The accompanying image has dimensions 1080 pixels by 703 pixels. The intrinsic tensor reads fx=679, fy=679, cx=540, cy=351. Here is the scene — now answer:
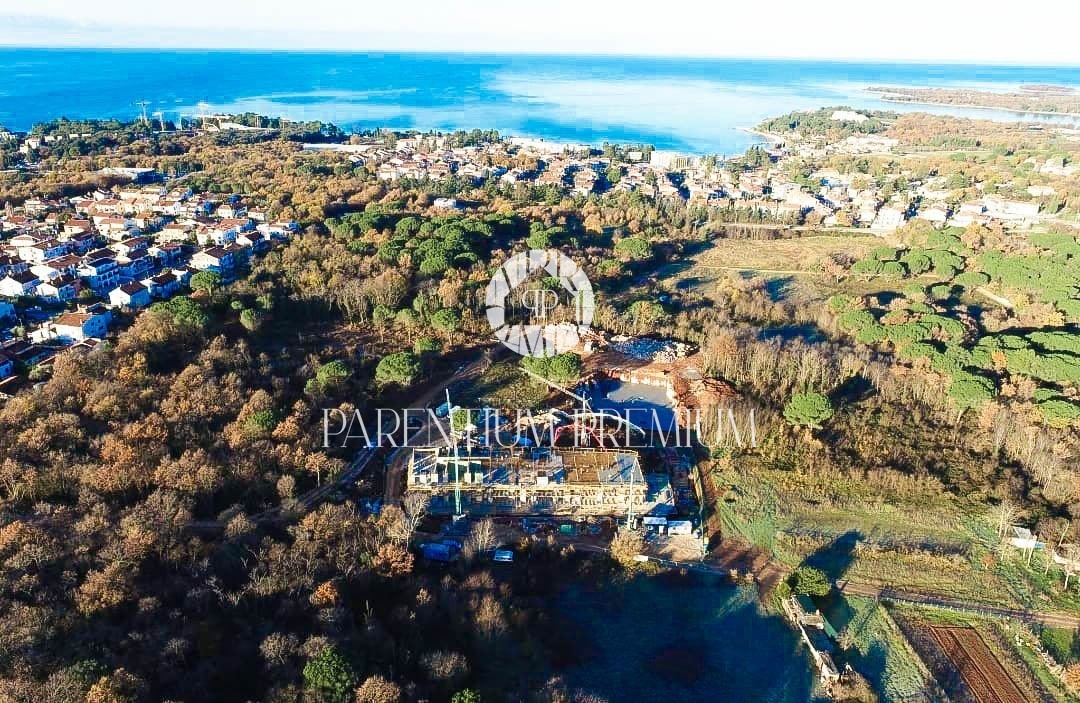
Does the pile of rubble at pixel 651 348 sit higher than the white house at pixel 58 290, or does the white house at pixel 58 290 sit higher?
the white house at pixel 58 290

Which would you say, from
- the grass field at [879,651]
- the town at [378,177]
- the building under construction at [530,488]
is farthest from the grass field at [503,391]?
the town at [378,177]

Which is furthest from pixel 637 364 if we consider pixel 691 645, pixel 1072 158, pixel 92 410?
pixel 1072 158

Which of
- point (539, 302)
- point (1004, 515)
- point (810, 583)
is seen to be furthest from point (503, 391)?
point (1004, 515)

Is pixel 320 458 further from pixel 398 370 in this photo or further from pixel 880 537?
pixel 880 537

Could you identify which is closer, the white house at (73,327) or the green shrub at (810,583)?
the green shrub at (810,583)

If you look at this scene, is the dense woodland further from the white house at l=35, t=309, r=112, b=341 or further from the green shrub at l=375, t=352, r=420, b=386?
the white house at l=35, t=309, r=112, b=341

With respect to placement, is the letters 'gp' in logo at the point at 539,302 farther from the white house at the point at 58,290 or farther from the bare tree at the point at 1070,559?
the white house at the point at 58,290
